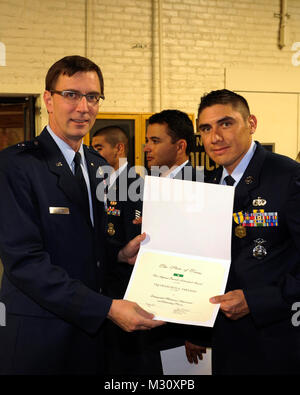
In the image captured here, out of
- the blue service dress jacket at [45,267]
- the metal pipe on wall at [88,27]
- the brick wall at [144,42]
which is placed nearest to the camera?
the blue service dress jacket at [45,267]

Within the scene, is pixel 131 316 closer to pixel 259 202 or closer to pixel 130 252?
pixel 130 252

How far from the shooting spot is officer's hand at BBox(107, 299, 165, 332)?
1.68 meters

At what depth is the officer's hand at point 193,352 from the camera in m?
2.46

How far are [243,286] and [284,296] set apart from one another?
6.1 inches

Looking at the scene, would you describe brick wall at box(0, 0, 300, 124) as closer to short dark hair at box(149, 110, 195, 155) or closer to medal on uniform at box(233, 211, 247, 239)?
short dark hair at box(149, 110, 195, 155)

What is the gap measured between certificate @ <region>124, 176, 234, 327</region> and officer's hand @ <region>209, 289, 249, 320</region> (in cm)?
3

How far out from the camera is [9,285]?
1.78m

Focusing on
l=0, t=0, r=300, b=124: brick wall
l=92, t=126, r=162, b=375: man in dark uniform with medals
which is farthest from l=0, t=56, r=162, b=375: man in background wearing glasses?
l=0, t=0, r=300, b=124: brick wall

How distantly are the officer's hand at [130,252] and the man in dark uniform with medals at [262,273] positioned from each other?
393mm

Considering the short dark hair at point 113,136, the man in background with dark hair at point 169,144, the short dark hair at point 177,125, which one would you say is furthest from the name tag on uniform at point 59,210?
the short dark hair at point 113,136

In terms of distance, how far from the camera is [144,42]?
6676 mm

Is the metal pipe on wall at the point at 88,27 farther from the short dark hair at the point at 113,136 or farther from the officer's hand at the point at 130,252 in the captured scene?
the officer's hand at the point at 130,252

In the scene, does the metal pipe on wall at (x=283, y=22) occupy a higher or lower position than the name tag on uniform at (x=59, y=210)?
higher

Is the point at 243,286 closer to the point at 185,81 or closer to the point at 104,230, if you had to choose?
the point at 104,230
